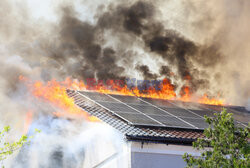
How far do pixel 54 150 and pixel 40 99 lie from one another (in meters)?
2.61

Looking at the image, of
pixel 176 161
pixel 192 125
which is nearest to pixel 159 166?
pixel 176 161

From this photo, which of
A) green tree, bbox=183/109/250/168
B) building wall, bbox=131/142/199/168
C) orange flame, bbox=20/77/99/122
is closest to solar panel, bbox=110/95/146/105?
orange flame, bbox=20/77/99/122

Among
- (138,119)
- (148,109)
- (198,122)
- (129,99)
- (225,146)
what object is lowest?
(225,146)

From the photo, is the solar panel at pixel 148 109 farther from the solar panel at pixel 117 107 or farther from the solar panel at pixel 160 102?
the solar panel at pixel 160 102

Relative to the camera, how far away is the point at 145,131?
10.9 m

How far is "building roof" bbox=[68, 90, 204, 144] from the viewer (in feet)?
34.5

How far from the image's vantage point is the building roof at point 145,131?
10516mm

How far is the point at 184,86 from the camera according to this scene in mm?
27203

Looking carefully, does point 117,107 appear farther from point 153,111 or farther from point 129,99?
point 129,99

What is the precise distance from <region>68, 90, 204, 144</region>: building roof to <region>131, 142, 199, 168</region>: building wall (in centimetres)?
23

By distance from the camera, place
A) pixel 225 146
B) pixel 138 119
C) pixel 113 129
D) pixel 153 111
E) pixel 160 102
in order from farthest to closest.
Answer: pixel 160 102 < pixel 153 111 < pixel 113 129 < pixel 138 119 < pixel 225 146

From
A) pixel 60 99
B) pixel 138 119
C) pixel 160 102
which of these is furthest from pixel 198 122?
pixel 60 99

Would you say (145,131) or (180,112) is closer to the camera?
(145,131)

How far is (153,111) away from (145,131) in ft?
7.25
